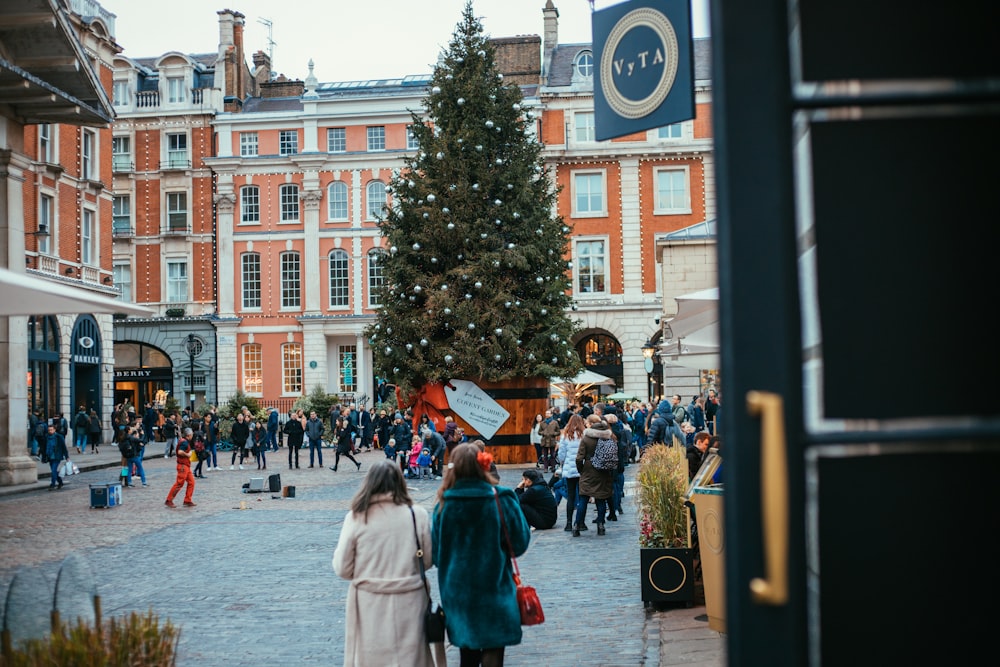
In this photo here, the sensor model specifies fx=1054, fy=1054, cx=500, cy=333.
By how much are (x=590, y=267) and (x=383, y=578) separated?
45519 mm

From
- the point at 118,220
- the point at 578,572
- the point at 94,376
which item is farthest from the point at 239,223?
the point at 578,572

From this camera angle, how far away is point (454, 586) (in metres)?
5.97

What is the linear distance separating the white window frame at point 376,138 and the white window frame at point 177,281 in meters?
11.8

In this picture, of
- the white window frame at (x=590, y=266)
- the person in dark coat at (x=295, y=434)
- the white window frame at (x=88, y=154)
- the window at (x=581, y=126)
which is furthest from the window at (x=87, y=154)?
the window at (x=581, y=126)

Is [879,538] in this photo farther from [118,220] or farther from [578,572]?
[118,220]

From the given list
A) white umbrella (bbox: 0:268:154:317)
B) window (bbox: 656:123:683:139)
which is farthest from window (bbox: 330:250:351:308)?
white umbrella (bbox: 0:268:154:317)

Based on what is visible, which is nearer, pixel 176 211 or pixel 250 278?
pixel 250 278

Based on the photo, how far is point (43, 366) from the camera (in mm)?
34844

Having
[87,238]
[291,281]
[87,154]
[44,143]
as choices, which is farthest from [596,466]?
[291,281]

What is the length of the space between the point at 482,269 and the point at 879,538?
25.7 meters

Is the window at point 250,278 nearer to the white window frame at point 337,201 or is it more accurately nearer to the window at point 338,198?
the white window frame at point 337,201

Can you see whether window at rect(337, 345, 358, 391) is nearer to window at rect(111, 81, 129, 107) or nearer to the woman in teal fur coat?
window at rect(111, 81, 129, 107)

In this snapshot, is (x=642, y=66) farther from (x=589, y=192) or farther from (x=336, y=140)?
(x=336, y=140)

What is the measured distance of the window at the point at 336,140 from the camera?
5528 centimetres
